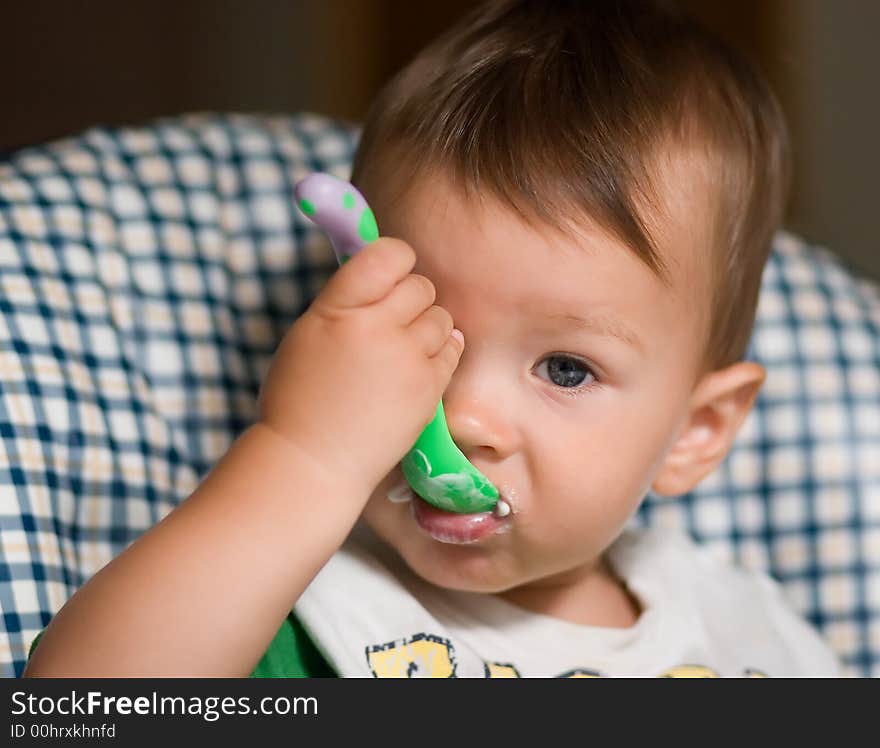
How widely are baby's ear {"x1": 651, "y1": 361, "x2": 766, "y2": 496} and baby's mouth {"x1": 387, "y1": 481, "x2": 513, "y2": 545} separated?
0.70 feet

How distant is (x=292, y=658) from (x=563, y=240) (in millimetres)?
354

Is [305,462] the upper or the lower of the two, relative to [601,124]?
lower

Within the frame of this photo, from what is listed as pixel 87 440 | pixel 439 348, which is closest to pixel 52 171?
pixel 87 440

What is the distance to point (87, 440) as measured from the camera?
3.55ft

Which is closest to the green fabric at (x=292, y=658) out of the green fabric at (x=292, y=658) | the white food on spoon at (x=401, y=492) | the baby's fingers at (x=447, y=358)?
the green fabric at (x=292, y=658)

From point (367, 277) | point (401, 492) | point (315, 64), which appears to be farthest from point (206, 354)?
point (315, 64)

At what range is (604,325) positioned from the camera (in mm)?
872

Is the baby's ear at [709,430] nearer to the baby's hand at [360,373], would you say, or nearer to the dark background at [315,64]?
the baby's hand at [360,373]

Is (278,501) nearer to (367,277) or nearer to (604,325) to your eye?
(367,277)

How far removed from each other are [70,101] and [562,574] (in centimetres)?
181

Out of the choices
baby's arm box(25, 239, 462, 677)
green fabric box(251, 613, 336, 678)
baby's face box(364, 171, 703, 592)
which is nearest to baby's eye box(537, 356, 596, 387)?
baby's face box(364, 171, 703, 592)

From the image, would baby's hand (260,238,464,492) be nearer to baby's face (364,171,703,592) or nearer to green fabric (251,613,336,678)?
baby's face (364,171,703,592)

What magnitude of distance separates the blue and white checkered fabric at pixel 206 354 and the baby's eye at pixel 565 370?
416 millimetres
